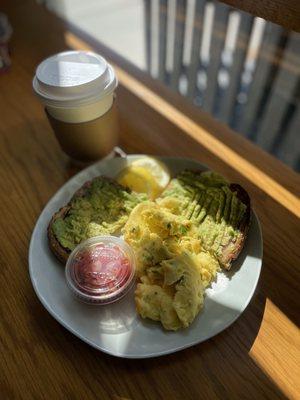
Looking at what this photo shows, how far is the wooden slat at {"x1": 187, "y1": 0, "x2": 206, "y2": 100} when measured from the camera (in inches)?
72.4

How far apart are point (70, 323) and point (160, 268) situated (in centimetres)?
19

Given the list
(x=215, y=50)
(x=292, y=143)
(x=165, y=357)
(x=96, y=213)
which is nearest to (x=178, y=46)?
(x=215, y=50)

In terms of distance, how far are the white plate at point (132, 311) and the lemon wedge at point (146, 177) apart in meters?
0.23

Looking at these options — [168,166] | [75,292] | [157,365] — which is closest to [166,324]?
[157,365]

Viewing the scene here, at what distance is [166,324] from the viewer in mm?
617

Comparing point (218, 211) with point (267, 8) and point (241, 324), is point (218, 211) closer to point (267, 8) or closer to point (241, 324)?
point (241, 324)

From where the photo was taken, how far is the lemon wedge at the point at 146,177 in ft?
2.77

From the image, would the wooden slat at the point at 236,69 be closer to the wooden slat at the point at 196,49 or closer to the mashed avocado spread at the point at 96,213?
the wooden slat at the point at 196,49

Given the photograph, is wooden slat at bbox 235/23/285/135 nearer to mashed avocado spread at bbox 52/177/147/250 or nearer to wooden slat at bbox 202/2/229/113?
wooden slat at bbox 202/2/229/113

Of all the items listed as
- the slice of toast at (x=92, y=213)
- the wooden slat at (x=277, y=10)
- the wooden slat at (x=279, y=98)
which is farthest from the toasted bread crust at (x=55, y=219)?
the wooden slat at (x=279, y=98)

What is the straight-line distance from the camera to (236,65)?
1.85m

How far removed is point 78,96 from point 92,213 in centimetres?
26

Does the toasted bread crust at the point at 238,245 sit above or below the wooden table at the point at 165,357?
above

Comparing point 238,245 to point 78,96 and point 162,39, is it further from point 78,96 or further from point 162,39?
point 162,39
